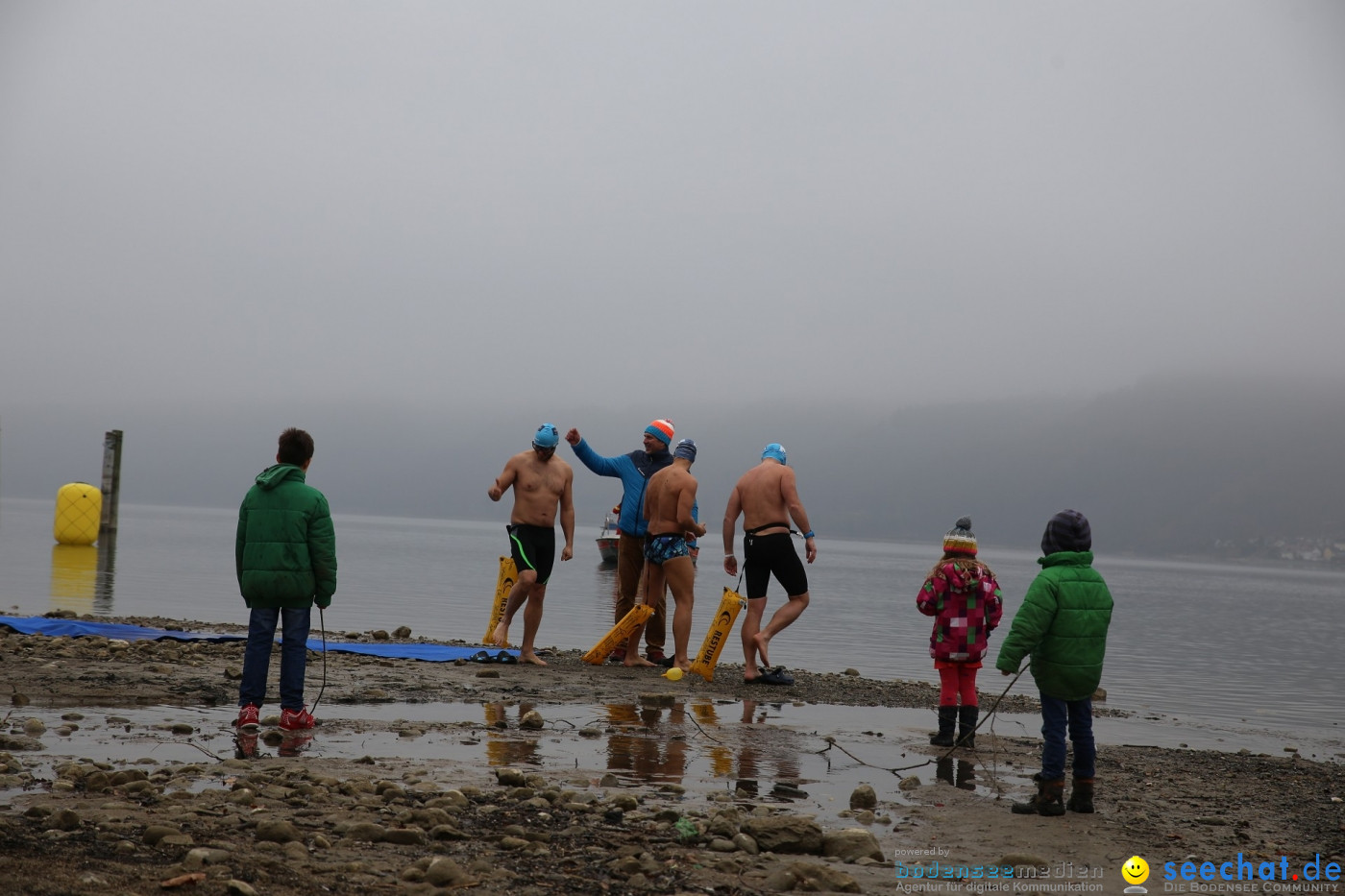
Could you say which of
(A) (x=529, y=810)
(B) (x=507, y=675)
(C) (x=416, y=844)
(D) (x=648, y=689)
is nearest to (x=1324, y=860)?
(A) (x=529, y=810)

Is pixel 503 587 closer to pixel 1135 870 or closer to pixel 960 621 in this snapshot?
pixel 960 621

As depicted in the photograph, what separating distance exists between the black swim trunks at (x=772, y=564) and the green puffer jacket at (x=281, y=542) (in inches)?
167

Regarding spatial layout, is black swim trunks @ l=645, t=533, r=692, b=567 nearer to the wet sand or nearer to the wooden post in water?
the wet sand

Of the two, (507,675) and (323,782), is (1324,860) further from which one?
(507,675)

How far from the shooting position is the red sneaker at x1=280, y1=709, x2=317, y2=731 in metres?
6.74

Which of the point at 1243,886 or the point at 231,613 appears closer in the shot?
the point at 1243,886

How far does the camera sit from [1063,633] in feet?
18.5

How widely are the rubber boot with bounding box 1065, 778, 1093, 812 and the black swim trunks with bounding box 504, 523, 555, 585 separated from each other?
5967mm

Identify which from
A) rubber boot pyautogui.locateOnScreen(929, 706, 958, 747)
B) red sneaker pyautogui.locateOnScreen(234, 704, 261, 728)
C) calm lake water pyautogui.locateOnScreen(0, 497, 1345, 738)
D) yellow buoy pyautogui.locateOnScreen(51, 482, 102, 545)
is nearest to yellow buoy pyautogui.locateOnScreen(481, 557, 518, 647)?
calm lake water pyautogui.locateOnScreen(0, 497, 1345, 738)

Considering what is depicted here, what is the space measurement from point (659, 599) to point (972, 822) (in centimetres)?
642

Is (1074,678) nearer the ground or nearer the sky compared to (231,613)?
nearer the sky

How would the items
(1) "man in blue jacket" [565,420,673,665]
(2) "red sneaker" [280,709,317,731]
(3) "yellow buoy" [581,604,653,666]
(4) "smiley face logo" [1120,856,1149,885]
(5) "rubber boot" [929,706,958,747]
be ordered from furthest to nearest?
(1) "man in blue jacket" [565,420,673,665]
(3) "yellow buoy" [581,604,653,666]
(5) "rubber boot" [929,706,958,747]
(2) "red sneaker" [280,709,317,731]
(4) "smiley face logo" [1120,856,1149,885]

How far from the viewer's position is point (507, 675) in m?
10.0

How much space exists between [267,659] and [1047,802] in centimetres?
448
